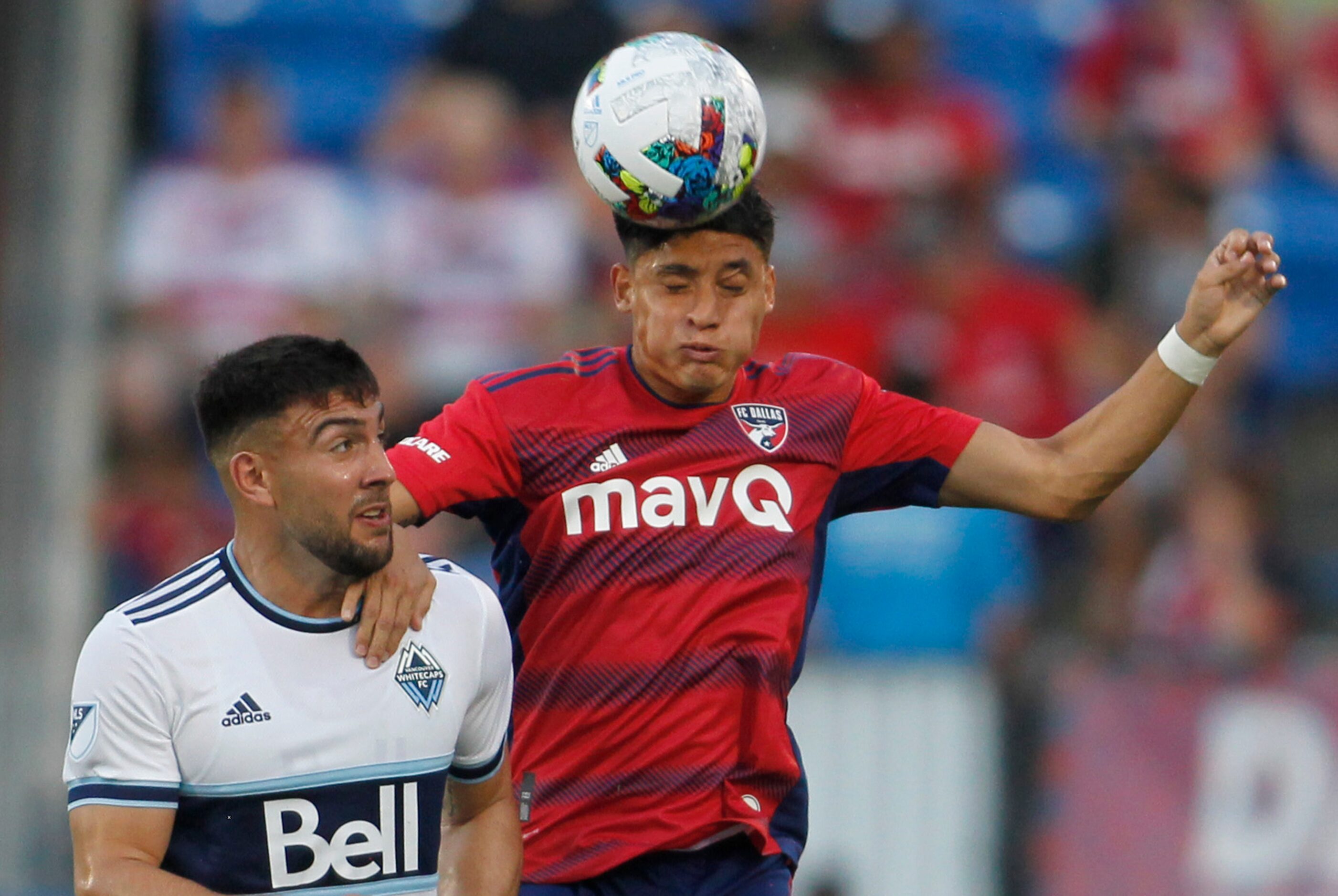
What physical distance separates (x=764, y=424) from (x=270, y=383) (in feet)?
3.99

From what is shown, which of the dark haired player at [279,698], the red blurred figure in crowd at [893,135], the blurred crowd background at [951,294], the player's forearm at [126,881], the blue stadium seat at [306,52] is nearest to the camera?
the player's forearm at [126,881]

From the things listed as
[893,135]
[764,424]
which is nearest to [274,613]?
[764,424]

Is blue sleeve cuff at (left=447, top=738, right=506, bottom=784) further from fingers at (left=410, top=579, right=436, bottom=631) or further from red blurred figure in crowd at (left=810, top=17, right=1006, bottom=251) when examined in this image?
red blurred figure in crowd at (left=810, top=17, right=1006, bottom=251)

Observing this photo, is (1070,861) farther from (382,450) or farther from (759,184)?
(382,450)

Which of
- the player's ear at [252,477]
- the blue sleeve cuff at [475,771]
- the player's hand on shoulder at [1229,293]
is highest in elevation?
the player's hand on shoulder at [1229,293]

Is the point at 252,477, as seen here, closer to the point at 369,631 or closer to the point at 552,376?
the point at 369,631

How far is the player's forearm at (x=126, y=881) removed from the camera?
400 cm

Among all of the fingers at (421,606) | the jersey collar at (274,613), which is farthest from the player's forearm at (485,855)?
the jersey collar at (274,613)

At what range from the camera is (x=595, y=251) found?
10.8m

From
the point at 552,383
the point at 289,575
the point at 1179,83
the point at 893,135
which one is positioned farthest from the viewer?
the point at 1179,83

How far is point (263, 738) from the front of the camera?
4199 millimetres

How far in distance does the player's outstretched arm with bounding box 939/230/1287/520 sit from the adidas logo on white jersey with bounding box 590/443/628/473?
2.61 feet

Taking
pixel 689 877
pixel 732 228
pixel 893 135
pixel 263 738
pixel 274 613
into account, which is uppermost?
pixel 893 135

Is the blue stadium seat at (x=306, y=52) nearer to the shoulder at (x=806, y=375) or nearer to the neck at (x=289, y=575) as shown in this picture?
the shoulder at (x=806, y=375)
